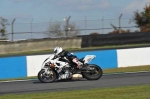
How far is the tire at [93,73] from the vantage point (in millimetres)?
15781

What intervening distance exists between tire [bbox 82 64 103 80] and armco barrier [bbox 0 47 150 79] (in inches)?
219

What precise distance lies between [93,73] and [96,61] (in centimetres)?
617

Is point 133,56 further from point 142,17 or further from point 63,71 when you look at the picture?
point 142,17

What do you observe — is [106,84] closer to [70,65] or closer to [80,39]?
[70,65]

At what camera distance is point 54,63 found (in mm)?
16031

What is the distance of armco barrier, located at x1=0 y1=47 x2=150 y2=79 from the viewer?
20.8 meters

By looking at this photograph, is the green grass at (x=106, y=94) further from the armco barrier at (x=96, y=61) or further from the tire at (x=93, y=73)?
the armco barrier at (x=96, y=61)

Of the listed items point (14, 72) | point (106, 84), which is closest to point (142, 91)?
point (106, 84)

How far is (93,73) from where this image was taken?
15.9 meters

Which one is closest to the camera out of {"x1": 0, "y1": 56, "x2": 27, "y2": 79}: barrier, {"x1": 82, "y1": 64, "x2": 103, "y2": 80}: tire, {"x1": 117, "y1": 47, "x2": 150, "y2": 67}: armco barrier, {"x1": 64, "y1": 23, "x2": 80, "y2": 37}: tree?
{"x1": 82, "y1": 64, "x2": 103, "y2": 80}: tire

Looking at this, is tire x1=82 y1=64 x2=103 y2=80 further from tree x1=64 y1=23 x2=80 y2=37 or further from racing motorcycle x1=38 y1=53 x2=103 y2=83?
tree x1=64 y1=23 x2=80 y2=37

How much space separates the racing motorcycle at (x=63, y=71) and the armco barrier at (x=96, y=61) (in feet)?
16.3

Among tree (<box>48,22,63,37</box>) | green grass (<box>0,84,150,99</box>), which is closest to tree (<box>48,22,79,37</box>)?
tree (<box>48,22,63,37</box>)

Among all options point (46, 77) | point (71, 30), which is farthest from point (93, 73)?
point (71, 30)
